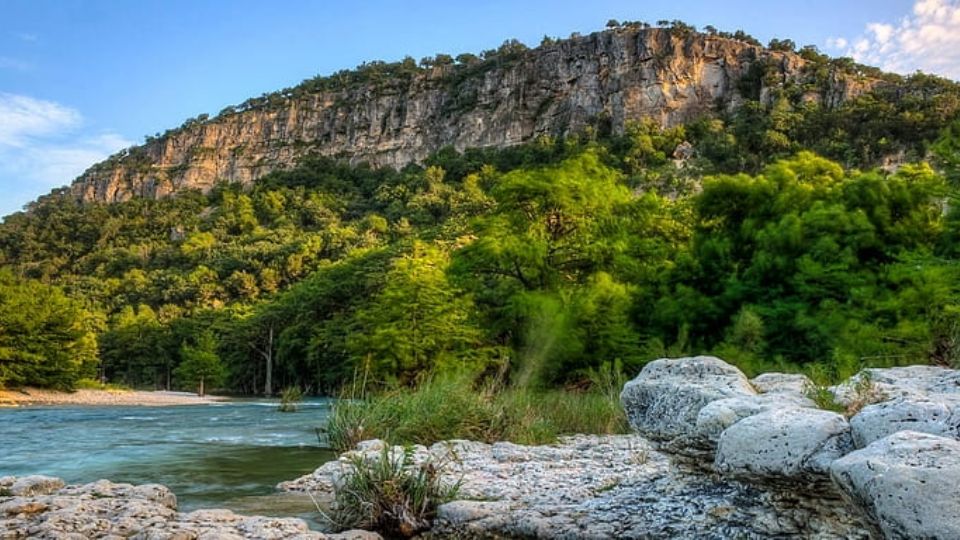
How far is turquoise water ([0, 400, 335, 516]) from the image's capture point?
9320mm

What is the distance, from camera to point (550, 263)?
20719mm

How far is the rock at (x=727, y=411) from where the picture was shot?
518 centimetres

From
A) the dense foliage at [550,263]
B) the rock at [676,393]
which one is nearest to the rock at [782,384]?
the rock at [676,393]

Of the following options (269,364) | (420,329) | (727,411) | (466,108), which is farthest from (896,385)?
(466,108)

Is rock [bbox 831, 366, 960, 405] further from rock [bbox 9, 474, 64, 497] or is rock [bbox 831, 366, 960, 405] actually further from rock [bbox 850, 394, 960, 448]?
rock [bbox 9, 474, 64, 497]

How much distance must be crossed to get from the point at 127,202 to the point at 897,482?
122487 mm

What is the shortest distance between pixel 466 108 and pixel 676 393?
405 ft

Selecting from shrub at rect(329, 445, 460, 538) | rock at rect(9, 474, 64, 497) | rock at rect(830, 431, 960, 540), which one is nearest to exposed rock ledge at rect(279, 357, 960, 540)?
rock at rect(830, 431, 960, 540)

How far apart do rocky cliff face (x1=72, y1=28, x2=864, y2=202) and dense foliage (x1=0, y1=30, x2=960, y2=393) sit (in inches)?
251

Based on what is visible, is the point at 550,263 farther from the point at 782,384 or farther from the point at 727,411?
the point at 727,411

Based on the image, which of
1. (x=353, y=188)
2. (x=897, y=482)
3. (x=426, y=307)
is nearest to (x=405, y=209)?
(x=353, y=188)

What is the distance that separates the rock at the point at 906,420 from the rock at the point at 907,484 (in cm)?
42

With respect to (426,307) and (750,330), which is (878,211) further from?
(426,307)

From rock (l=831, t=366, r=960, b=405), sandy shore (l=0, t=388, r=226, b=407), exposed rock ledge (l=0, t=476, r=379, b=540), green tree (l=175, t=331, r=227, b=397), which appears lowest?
A: sandy shore (l=0, t=388, r=226, b=407)
